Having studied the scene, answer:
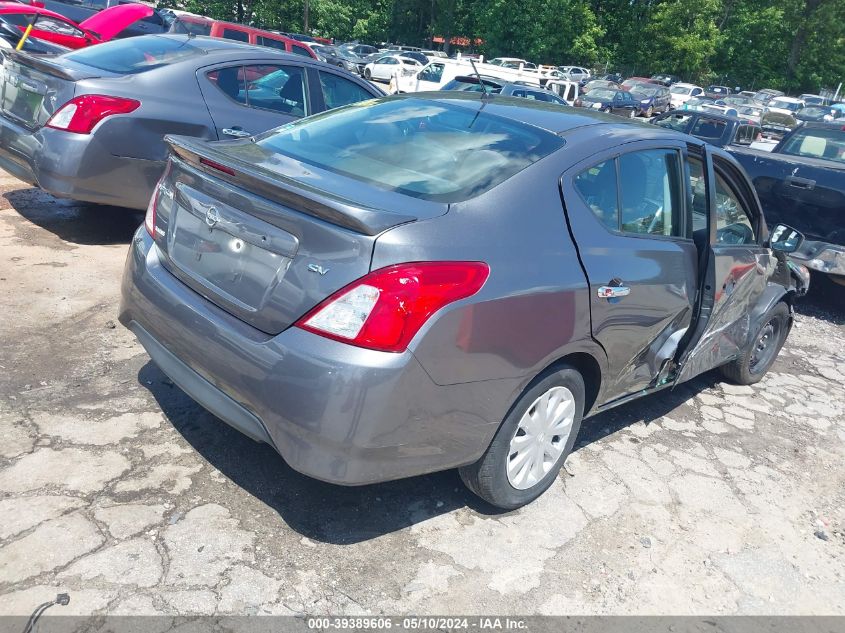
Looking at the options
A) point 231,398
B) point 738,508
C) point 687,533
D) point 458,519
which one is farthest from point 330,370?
point 738,508

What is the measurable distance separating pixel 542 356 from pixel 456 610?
1.00m

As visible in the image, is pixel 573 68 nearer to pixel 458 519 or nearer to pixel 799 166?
pixel 799 166

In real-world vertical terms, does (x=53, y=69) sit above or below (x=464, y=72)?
above

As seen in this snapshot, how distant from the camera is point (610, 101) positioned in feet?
94.3

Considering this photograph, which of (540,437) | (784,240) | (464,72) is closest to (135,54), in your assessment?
(540,437)

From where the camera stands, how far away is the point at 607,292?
3.18m

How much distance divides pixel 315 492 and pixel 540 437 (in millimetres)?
997

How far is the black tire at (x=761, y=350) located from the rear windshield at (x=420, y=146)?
254 cm

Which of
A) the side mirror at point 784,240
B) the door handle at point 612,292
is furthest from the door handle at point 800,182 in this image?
the door handle at point 612,292

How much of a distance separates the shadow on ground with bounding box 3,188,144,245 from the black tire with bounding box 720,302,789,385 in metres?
4.73

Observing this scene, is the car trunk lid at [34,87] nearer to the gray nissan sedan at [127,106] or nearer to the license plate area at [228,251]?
the gray nissan sedan at [127,106]

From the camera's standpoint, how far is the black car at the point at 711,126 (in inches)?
474

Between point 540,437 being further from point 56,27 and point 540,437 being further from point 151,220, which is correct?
point 56,27

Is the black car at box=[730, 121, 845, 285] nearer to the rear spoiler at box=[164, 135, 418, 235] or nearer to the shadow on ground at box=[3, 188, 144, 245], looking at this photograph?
the rear spoiler at box=[164, 135, 418, 235]
